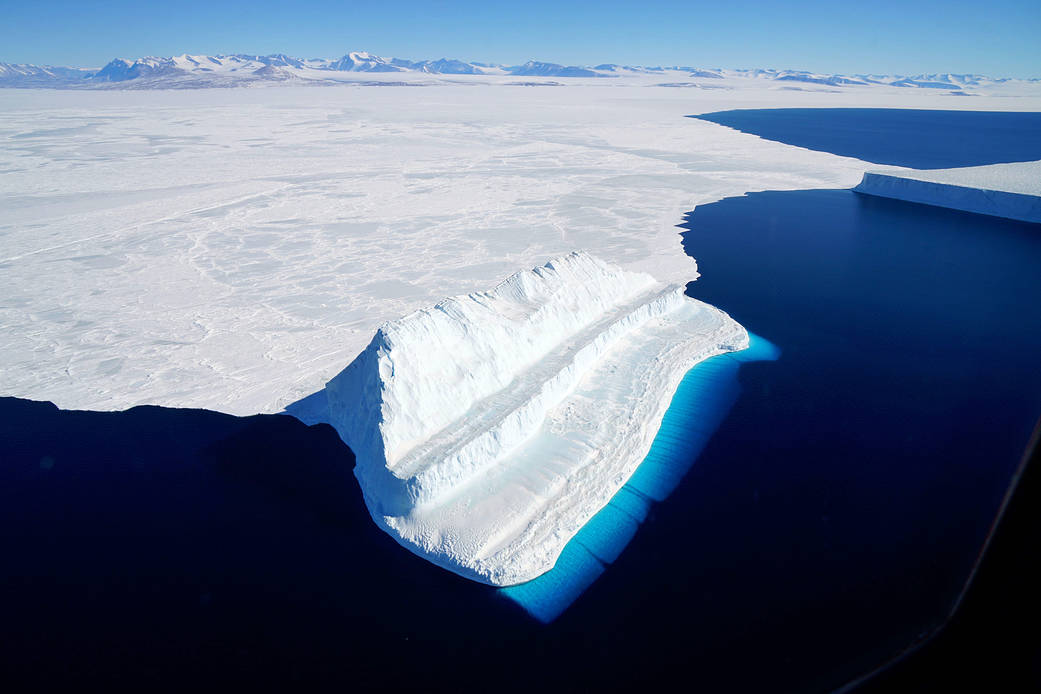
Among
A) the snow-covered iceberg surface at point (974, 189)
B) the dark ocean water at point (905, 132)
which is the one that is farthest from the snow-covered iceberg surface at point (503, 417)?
the dark ocean water at point (905, 132)

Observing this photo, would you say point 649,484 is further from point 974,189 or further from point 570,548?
point 974,189

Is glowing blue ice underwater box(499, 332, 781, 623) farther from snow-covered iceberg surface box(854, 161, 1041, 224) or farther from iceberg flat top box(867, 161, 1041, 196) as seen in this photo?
iceberg flat top box(867, 161, 1041, 196)

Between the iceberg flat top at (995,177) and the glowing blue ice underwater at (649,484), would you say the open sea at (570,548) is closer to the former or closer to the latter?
the glowing blue ice underwater at (649,484)

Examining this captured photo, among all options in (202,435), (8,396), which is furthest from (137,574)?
(8,396)

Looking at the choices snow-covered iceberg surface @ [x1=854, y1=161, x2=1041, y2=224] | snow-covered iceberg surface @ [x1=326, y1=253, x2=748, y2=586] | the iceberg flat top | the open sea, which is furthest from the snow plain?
the iceberg flat top

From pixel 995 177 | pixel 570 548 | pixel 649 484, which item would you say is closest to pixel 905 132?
pixel 995 177

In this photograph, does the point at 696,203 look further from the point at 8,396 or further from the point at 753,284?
the point at 8,396
